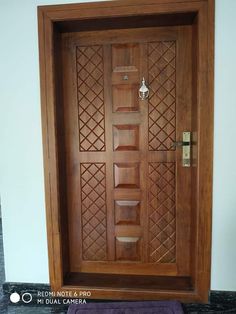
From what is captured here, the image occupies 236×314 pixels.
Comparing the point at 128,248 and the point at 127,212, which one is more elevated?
the point at 127,212

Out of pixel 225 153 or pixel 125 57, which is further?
pixel 125 57

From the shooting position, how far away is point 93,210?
71.2 inches

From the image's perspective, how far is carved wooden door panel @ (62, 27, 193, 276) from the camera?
1.68 meters

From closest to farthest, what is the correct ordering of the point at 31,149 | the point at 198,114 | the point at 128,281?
1. the point at 198,114
2. the point at 31,149
3. the point at 128,281

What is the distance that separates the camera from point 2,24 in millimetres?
1580

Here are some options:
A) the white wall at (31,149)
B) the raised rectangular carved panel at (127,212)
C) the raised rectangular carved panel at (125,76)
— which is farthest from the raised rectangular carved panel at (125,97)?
the raised rectangular carved panel at (127,212)

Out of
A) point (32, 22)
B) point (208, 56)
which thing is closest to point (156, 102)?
point (208, 56)

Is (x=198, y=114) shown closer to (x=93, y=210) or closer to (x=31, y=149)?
(x=93, y=210)

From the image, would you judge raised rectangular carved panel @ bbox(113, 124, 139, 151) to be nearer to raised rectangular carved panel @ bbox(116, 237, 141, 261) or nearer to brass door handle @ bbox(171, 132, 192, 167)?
brass door handle @ bbox(171, 132, 192, 167)

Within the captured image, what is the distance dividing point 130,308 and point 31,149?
1195 mm

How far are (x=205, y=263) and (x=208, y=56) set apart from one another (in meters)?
1.26

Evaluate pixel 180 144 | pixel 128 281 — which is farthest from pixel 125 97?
pixel 128 281

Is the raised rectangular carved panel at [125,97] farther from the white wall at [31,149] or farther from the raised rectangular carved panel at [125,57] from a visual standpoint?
the white wall at [31,149]

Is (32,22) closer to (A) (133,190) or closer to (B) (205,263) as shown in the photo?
(A) (133,190)
